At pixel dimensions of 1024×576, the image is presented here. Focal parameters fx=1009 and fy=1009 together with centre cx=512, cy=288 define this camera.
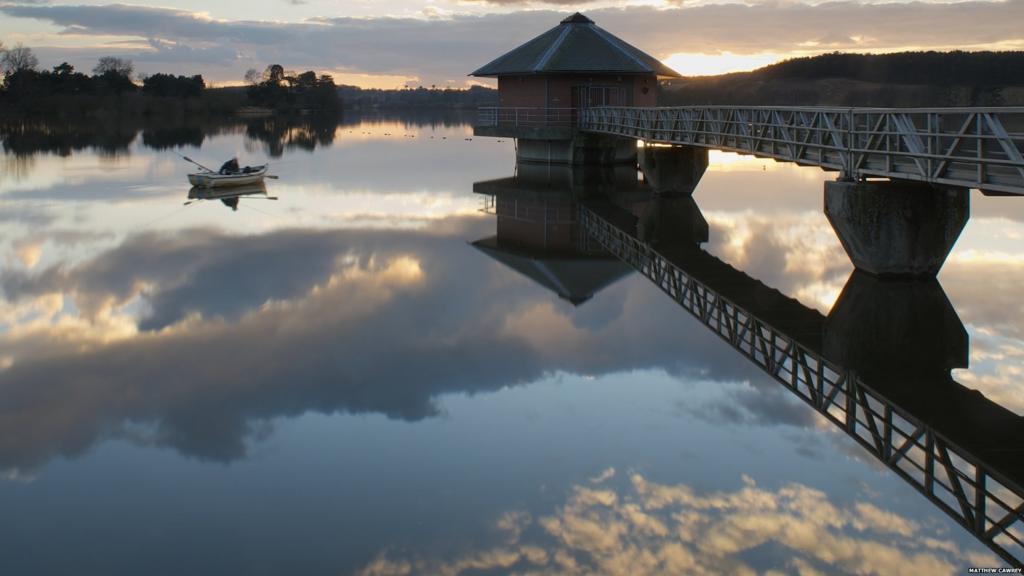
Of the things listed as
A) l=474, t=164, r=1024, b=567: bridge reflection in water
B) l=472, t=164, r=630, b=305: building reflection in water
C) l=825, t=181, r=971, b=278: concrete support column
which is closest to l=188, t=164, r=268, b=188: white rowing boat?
l=472, t=164, r=630, b=305: building reflection in water

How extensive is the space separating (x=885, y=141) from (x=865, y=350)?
498cm

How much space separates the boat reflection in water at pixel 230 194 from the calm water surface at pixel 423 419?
7797mm

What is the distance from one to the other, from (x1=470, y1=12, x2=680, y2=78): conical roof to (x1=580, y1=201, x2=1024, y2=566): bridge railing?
25098mm

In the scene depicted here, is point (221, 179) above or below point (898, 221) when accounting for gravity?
below

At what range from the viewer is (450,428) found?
30.2ft

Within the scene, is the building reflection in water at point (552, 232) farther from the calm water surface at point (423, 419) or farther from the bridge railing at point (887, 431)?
the bridge railing at point (887, 431)

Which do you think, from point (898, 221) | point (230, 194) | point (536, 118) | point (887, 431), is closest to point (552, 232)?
point (898, 221)

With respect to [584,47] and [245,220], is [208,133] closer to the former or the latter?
[584,47]

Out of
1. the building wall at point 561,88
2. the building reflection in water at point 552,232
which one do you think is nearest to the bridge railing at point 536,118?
the building wall at point 561,88

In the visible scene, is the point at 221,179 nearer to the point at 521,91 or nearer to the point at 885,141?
the point at 521,91

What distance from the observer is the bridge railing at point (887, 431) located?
679 cm

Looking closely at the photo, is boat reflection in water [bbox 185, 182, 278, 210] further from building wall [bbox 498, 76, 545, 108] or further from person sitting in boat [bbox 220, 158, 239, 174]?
building wall [bbox 498, 76, 545, 108]

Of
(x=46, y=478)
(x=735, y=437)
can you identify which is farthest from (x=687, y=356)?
(x=46, y=478)

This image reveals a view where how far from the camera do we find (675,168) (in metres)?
27.5
